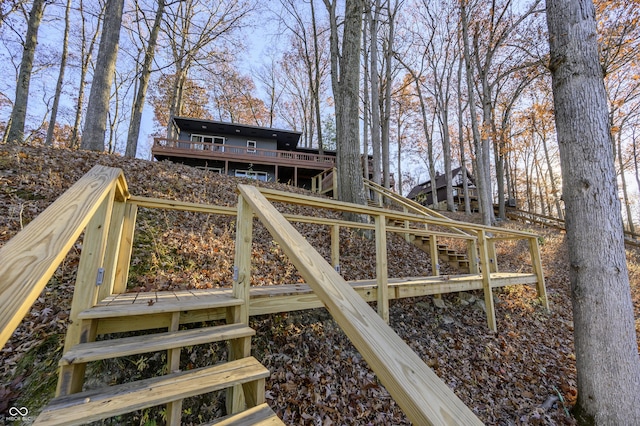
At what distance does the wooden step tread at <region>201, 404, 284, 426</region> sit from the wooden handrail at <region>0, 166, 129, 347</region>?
130cm

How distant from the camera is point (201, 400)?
2.35 meters

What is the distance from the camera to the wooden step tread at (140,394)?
1352 mm

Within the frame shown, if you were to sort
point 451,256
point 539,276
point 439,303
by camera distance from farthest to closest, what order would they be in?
point 451,256
point 539,276
point 439,303

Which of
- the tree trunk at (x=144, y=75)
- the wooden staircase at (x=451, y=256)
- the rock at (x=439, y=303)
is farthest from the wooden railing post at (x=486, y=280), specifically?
the tree trunk at (x=144, y=75)

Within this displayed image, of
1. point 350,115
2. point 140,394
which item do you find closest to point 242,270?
point 140,394

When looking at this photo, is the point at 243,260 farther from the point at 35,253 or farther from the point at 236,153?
the point at 236,153

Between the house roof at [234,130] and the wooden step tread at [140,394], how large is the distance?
55.8 feet

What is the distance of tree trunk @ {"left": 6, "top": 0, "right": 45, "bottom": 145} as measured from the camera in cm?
732

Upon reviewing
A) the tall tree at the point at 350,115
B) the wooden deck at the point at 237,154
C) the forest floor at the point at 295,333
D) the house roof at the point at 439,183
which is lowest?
the forest floor at the point at 295,333

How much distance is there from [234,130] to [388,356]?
1925 cm

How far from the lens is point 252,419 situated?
1.64 m

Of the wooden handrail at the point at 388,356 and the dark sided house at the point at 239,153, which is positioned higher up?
the dark sided house at the point at 239,153

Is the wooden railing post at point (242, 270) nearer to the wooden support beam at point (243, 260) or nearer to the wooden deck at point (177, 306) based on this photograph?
the wooden support beam at point (243, 260)

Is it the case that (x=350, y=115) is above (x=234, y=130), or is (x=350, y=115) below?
below
